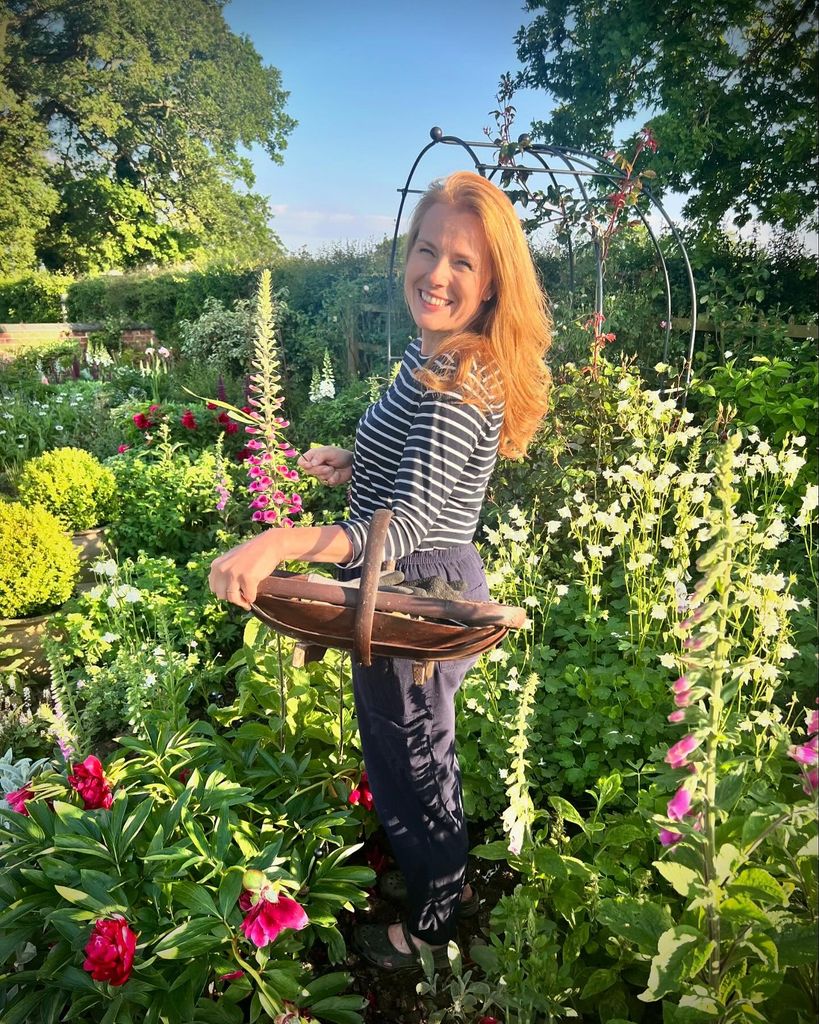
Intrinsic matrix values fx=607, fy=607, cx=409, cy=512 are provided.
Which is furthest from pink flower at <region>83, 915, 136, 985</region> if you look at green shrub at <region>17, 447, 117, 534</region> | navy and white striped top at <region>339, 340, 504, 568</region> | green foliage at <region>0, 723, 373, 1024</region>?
green shrub at <region>17, 447, 117, 534</region>

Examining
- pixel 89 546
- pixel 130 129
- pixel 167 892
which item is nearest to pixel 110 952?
pixel 167 892

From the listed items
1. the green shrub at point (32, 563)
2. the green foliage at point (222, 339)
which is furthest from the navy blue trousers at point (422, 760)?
the green foliage at point (222, 339)

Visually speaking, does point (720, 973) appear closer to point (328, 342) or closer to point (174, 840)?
point (174, 840)

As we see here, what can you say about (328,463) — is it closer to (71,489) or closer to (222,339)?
(71,489)

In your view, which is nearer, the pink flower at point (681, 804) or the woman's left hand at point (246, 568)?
the pink flower at point (681, 804)

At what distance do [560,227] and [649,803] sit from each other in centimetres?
342

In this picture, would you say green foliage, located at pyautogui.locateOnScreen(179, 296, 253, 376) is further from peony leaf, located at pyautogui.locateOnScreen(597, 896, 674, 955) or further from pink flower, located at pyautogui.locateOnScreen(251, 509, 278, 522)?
peony leaf, located at pyautogui.locateOnScreen(597, 896, 674, 955)

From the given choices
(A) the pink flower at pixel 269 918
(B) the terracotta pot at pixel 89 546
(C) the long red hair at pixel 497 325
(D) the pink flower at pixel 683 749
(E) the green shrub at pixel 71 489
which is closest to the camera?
(D) the pink flower at pixel 683 749

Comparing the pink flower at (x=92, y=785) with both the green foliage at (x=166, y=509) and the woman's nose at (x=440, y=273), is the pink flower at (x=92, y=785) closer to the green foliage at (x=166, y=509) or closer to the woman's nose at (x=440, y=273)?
the woman's nose at (x=440, y=273)

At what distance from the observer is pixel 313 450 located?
5.59 feet

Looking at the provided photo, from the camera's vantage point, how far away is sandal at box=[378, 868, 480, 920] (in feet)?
5.79

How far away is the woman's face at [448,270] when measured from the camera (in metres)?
1.24

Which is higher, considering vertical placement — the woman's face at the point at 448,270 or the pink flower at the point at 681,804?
the woman's face at the point at 448,270

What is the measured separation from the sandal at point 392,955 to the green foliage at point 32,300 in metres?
10.2
